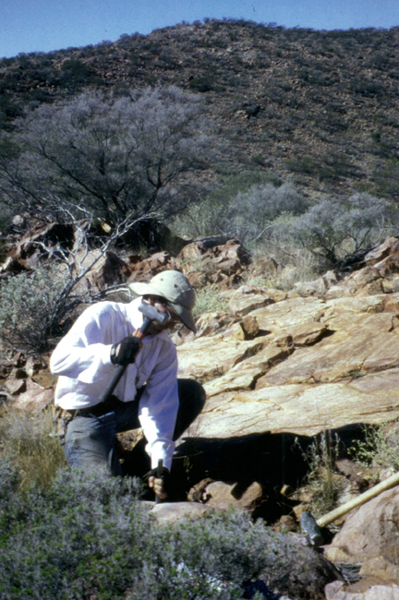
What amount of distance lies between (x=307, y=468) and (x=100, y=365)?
1.73m

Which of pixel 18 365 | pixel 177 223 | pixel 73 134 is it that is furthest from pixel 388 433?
pixel 73 134

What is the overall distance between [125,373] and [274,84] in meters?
33.4

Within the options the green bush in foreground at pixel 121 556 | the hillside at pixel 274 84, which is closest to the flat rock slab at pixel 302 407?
the green bush in foreground at pixel 121 556

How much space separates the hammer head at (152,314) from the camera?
117 inches

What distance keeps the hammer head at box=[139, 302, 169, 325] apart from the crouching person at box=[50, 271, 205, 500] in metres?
0.05

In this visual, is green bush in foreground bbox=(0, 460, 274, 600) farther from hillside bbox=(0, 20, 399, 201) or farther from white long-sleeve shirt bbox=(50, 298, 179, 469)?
hillside bbox=(0, 20, 399, 201)

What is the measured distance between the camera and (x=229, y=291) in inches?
292

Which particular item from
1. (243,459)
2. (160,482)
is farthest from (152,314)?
(243,459)

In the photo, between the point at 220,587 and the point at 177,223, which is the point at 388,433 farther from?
the point at 177,223

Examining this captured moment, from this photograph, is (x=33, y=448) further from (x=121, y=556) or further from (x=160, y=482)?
(x=121, y=556)

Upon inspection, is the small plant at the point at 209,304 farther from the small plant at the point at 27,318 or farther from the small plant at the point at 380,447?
the small plant at the point at 380,447

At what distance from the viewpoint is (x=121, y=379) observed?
3.21m

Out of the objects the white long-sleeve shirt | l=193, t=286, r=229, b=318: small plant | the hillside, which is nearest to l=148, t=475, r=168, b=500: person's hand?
the white long-sleeve shirt

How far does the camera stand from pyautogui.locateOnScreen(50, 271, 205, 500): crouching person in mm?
2957
